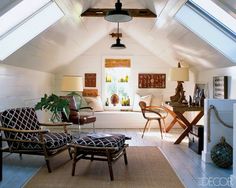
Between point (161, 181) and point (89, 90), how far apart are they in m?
4.99

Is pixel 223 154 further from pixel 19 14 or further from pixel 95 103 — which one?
pixel 95 103

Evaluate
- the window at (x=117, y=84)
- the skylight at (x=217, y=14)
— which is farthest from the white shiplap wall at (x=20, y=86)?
the skylight at (x=217, y=14)

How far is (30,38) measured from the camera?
4.38 m

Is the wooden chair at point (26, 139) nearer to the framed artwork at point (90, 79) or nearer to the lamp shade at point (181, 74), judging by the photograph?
the lamp shade at point (181, 74)

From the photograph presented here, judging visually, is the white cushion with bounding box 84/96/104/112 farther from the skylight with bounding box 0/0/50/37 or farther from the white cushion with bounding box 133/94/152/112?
the skylight with bounding box 0/0/50/37

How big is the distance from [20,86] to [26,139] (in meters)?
1.60

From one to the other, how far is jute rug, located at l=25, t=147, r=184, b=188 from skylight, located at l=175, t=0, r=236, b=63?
79.5 inches

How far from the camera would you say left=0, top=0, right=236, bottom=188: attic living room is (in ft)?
11.3

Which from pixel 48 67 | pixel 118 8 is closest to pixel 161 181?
pixel 118 8

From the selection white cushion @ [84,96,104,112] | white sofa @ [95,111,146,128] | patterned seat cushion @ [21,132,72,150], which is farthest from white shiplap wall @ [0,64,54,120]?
white sofa @ [95,111,146,128]

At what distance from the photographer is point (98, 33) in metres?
6.84

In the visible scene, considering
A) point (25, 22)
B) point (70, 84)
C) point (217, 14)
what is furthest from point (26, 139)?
point (217, 14)

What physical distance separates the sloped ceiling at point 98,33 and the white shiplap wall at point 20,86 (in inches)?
Answer: 5.7

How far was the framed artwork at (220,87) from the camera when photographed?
488 cm
